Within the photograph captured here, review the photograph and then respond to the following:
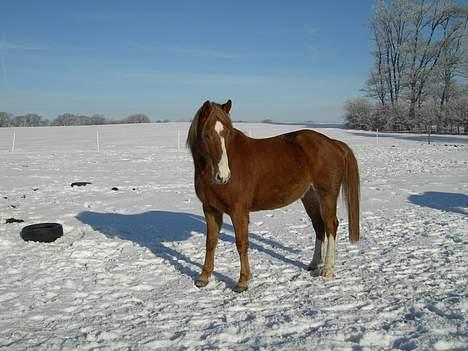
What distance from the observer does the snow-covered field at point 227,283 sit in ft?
9.83

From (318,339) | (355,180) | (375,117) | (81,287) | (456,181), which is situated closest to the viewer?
(318,339)

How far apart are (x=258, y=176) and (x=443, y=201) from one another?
6024mm

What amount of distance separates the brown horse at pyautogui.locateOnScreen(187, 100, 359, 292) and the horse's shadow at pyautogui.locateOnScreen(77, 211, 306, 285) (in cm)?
59

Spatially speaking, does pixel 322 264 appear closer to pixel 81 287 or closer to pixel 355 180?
pixel 355 180

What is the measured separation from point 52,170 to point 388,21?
40839 millimetres

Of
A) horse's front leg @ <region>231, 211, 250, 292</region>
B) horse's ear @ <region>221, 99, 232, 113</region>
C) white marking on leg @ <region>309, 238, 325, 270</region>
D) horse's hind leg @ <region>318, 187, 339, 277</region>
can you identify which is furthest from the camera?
white marking on leg @ <region>309, 238, 325, 270</region>

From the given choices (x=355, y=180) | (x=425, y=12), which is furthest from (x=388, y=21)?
(x=355, y=180)

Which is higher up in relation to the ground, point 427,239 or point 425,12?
point 425,12

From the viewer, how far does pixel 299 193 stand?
4.39m

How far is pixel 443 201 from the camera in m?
8.09

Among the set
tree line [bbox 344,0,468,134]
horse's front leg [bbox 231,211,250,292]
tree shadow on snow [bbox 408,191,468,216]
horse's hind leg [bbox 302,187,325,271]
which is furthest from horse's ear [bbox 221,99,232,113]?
tree line [bbox 344,0,468,134]

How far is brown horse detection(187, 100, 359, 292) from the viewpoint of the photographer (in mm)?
3727

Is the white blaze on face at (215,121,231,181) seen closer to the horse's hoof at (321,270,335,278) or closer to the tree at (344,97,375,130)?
the horse's hoof at (321,270,335,278)

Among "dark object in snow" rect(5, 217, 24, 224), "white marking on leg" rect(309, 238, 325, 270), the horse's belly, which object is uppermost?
the horse's belly
